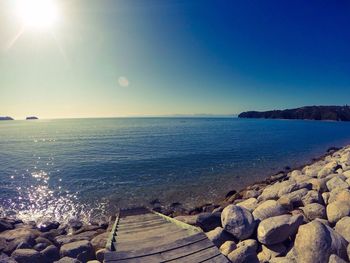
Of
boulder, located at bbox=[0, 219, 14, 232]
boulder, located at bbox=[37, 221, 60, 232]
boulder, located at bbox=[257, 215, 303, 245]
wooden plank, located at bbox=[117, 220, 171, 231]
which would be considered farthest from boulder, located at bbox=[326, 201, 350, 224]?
boulder, located at bbox=[0, 219, 14, 232]

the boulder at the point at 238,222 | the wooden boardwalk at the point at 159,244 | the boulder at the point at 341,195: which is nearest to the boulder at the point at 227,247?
the boulder at the point at 238,222

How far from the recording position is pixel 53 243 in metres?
8.77

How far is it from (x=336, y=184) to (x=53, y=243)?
34.1 ft

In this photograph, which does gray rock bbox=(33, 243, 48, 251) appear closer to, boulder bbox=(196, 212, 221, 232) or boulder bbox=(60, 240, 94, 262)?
boulder bbox=(60, 240, 94, 262)

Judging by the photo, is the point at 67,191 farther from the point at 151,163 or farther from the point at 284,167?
the point at 284,167

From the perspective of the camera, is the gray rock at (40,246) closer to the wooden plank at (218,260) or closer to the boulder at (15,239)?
the boulder at (15,239)

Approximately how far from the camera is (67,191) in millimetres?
16672

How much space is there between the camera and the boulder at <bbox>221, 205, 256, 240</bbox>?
657 cm

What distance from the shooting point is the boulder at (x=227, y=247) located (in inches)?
236

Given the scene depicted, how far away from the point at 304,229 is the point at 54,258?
675 centimetres

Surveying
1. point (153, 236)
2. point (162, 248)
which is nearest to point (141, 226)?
point (153, 236)

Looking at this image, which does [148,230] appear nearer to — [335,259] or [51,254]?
[51,254]

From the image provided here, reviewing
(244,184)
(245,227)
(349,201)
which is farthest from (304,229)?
(244,184)

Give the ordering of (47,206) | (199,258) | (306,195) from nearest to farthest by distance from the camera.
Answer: (199,258)
(306,195)
(47,206)
